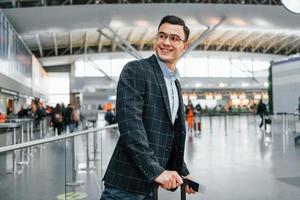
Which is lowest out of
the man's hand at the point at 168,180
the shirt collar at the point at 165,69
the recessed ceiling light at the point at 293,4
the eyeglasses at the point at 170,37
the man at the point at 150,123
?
the man's hand at the point at 168,180

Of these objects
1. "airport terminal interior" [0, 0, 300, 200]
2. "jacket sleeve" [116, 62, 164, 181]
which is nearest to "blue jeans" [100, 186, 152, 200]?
"jacket sleeve" [116, 62, 164, 181]

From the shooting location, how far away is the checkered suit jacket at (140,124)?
5.44ft

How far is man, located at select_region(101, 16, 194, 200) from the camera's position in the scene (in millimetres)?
1623

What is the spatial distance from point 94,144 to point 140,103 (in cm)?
699

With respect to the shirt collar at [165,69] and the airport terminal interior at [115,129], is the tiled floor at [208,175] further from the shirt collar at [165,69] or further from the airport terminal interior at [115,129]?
the shirt collar at [165,69]

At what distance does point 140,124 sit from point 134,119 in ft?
0.12

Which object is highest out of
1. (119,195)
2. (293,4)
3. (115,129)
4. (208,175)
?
(293,4)

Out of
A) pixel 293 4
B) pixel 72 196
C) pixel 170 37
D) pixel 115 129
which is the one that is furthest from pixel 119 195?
pixel 115 129

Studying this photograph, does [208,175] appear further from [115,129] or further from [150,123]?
[115,129]

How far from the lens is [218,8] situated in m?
27.0

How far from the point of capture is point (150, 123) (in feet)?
5.71

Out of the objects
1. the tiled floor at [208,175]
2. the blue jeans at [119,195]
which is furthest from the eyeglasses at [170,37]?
the tiled floor at [208,175]

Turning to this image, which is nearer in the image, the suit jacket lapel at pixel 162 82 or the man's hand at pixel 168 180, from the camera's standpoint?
the man's hand at pixel 168 180

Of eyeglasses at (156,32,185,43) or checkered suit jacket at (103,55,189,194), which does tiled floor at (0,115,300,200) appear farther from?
eyeglasses at (156,32,185,43)
